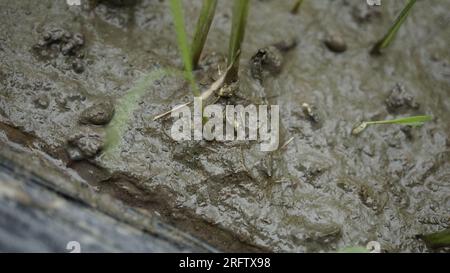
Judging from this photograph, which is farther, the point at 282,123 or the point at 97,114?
the point at 282,123

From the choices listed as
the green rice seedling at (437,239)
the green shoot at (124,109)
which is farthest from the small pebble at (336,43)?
the green rice seedling at (437,239)

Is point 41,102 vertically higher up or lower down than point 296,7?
lower down

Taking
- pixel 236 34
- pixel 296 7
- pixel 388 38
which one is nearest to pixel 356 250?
pixel 236 34

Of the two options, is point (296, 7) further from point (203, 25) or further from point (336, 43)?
point (203, 25)

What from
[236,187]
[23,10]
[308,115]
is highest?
[23,10]

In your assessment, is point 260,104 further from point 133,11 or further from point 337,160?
point 133,11
